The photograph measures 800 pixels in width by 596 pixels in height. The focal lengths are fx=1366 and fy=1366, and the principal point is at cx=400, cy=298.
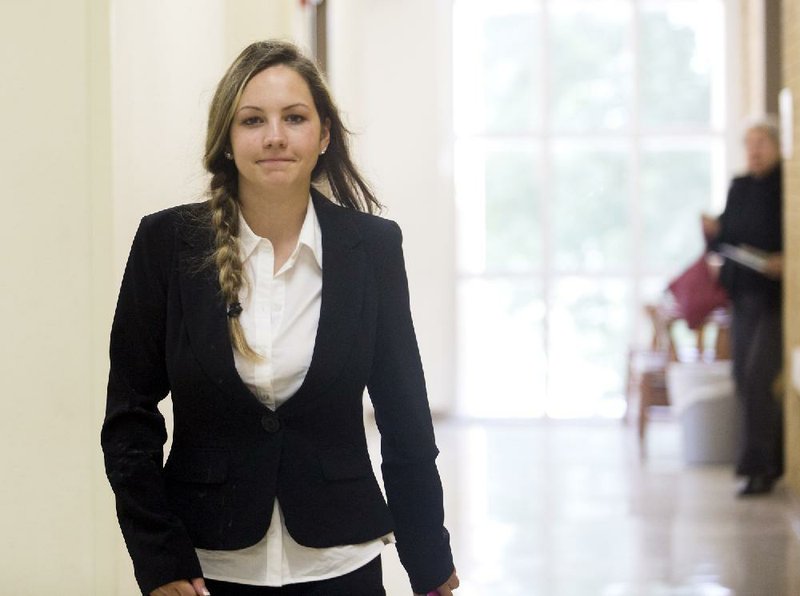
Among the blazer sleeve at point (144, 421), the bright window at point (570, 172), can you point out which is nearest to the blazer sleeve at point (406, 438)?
the blazer sleeve at point (144, 421)

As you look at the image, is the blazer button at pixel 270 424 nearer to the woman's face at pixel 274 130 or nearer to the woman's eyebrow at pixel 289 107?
the woman's face at pixel 274 130

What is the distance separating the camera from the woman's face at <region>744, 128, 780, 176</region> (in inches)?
302

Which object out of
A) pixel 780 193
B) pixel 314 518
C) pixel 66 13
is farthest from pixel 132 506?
pixel 780 193

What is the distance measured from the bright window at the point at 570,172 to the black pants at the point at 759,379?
132 inches

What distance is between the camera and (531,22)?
11.1 meters

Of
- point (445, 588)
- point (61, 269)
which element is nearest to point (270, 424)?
point (445, 588)

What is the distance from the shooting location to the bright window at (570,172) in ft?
36.2

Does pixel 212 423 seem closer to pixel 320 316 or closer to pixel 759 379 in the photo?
pixel 320 316

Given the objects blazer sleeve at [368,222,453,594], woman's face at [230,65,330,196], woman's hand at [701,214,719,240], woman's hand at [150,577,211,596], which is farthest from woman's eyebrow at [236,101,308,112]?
woman's hand at [701,214,719,240]

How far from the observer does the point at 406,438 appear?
2.21 metres

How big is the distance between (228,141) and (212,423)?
1.46 ft

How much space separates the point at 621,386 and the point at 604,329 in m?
0.51

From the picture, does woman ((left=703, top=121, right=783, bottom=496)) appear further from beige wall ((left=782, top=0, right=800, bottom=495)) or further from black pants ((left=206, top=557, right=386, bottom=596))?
black pants ((left=206, top=557, right=386, bottom=596))

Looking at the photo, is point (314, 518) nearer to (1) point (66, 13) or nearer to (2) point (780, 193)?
(1) point (66, 13)
